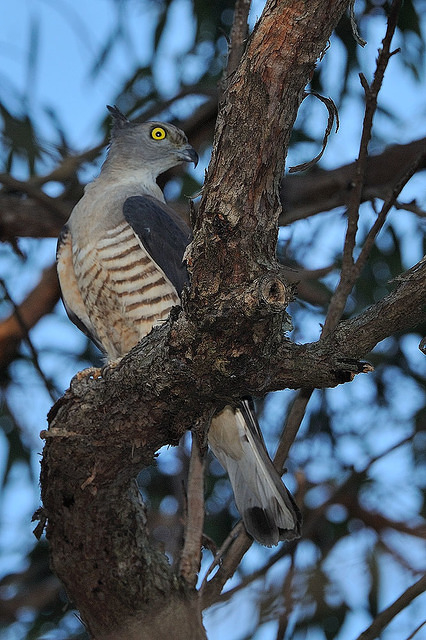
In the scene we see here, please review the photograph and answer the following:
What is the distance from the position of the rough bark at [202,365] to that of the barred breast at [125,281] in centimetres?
70

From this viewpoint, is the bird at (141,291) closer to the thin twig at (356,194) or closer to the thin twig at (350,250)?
the thin twig at (350,250)

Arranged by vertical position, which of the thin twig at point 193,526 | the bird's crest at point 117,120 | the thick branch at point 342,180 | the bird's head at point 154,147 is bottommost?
the thin twig at point 193,526

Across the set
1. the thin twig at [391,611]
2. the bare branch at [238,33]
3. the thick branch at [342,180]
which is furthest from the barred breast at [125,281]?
the thick branch at [342,180]

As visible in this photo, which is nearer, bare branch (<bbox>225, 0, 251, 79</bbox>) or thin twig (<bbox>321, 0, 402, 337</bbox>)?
thin twig (<bbox>321, 0, 402, 337</bbox>)

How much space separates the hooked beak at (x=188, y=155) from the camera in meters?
4.53

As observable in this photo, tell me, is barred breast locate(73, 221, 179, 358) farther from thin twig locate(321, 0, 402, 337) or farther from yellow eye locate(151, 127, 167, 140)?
yellow eye locate(151, 127, 167, 140)

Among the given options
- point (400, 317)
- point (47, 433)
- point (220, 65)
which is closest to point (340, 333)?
point (400, 317)

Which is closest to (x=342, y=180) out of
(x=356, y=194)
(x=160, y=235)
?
(x=356, y=194)

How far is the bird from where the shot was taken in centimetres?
333

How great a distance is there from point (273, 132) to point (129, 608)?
1848 mm

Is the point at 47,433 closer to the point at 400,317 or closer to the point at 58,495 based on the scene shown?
the point at 58,495

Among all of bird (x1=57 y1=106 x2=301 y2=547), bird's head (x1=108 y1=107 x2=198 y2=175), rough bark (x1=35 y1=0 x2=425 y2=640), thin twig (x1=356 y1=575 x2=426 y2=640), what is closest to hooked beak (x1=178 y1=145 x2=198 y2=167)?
bird's head (x1=108 y1=107 x2=198 y2=175)

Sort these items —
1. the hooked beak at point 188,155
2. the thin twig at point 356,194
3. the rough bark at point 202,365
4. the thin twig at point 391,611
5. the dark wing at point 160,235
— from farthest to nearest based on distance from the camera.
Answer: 1. the hooked beak at point 188,155
2. the dark wing at point 160,235
3. the thin twig at point 356,194
4. the thin twig at point 391,611
5. the rough bark at point 202,365

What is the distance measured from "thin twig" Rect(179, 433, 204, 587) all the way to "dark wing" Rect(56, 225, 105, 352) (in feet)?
2.83
